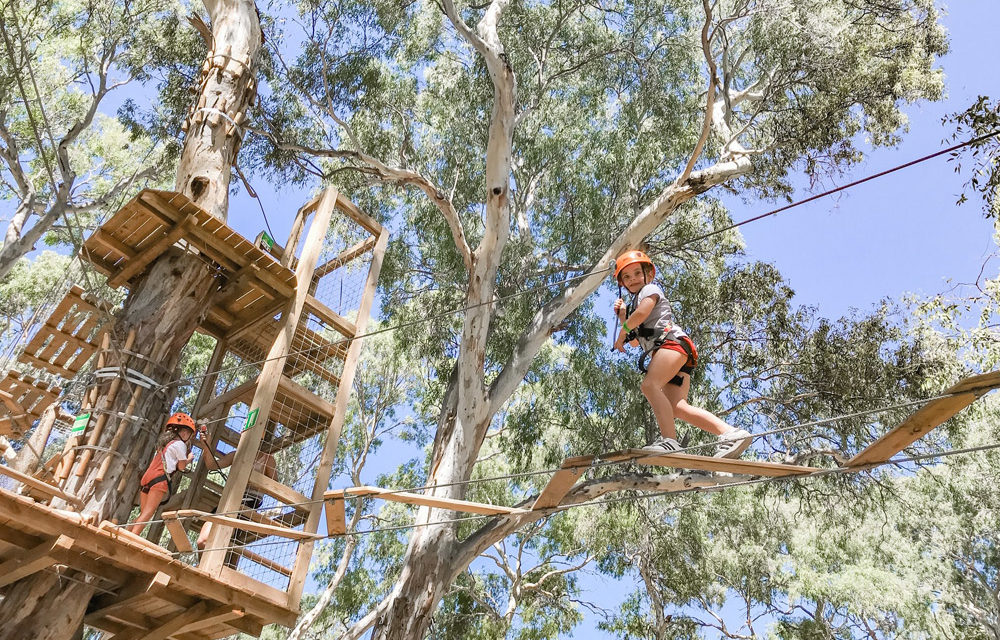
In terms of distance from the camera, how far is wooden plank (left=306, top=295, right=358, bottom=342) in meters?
7.38

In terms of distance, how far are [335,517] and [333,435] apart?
6.54ft

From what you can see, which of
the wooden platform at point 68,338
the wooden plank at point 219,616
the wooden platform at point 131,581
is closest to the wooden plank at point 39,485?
the wooden platform at point 131,581

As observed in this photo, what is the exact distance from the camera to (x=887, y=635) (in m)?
17.5

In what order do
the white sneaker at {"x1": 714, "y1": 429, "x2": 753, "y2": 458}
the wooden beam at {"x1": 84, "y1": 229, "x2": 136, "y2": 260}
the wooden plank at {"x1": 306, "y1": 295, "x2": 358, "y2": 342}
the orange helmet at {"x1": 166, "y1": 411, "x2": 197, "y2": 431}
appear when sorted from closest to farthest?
1. the white sneaker at {"x1": 714, "y1": 429, "x2": 753, "y2": 458}
2. the orange helmet at {"x1": 166, "y1": 411, "x2": 197, "y2": 431}
3. the wooden beam at {"x1": 84, "y1": 229, "x2": 136, "y2": 260}
4. the wooden plank at {"x1": 306, "y1": 295, "x2": 358, "y2": 342}

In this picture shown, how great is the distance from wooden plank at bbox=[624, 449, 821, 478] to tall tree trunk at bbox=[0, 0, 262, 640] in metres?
3.86

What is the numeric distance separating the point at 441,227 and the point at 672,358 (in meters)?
8.64

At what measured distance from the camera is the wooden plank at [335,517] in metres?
4.95

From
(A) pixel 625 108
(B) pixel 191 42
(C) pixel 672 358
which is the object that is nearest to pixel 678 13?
(A) pixel 625 108

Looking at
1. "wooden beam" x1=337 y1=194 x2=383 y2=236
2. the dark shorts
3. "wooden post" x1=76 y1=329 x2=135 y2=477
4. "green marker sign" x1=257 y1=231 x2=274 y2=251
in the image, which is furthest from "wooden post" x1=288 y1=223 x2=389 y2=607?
the dark shorts

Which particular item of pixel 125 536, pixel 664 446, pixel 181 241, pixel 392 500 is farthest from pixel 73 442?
pixel 664 446

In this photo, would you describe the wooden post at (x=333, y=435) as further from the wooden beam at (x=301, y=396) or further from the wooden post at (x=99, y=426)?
the wooden post at (x=99, y=426)

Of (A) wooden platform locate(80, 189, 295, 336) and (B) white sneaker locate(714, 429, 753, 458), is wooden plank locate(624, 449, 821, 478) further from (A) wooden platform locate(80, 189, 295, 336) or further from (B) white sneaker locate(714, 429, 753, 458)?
(A) wooden platform locate(80, 189, 295, 336)

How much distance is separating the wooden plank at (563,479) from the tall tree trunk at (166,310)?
3282mm

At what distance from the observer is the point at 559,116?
1348 cm
